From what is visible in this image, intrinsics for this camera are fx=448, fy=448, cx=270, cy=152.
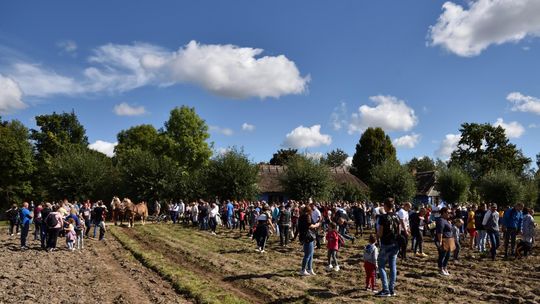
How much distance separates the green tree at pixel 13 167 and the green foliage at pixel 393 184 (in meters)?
36.0

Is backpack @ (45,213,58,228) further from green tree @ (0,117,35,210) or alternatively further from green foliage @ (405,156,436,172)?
green foliage @ (405,156,436,172)

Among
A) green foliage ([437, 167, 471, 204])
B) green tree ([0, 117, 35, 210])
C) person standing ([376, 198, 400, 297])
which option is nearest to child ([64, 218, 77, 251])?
person standing ([376, 198, 400, 297])

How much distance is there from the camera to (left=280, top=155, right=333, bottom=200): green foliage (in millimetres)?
37500

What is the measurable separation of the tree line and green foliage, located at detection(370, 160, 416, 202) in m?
0.09

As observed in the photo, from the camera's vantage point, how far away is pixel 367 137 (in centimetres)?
6306

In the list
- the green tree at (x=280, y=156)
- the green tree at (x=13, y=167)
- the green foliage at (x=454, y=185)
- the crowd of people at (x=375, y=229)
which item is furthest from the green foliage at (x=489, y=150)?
the green tree at (x=13, y=167)

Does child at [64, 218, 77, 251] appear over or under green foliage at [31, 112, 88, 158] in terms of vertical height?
under

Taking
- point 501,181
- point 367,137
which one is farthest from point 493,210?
point 367,137

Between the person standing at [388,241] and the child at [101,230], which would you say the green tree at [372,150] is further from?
the person standing at [388,241]

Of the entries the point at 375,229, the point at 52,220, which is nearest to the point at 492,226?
the point at 375,229

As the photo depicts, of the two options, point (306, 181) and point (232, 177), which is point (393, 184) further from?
point (232, 177)

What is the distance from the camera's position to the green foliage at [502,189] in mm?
40906

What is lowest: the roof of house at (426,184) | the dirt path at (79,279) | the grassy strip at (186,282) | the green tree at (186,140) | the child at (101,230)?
the dirt path at (79,279)

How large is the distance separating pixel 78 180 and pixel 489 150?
5055cm
